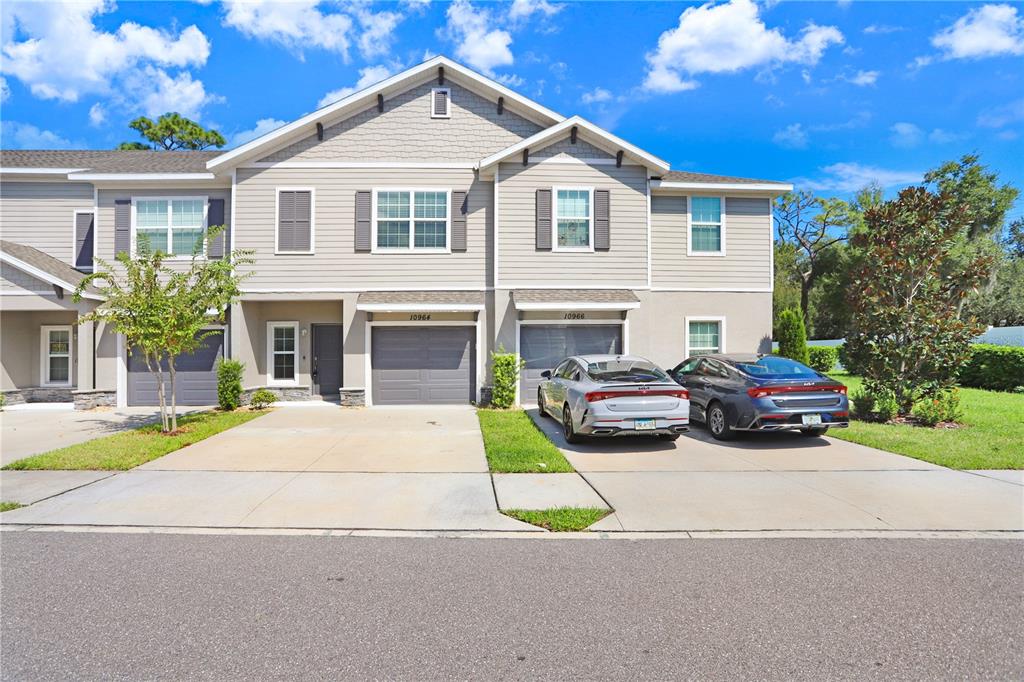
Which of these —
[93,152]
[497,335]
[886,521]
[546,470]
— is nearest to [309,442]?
[546,470]

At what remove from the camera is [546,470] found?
767cm

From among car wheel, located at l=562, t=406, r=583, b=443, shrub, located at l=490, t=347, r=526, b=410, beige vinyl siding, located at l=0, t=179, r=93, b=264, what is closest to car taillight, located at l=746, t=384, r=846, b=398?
car wheel, located at l=562, t=406, r=583, b=443

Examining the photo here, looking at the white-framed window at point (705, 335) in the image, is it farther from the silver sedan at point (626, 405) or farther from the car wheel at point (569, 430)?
the car wheel at point (569, 430)

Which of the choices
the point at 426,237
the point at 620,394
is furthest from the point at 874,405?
the point at 426,237

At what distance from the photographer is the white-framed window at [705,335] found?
15359 millimetres

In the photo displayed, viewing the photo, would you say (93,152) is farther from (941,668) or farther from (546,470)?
(941,668)

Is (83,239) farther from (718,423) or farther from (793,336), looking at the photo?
(793,336)

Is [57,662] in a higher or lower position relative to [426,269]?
lower

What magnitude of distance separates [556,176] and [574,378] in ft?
22.6

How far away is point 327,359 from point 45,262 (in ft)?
26.0

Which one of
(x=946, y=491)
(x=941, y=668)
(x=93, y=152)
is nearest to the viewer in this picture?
(x=941, y=668)

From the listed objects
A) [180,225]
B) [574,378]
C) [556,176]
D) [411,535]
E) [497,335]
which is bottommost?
[411,535]

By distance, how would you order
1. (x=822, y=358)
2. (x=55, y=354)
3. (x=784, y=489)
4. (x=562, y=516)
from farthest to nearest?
(x=822, y=358), (x=55, y=354), (x=784, y=489), (x=562, y=516)

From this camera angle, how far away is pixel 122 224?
14781mm
